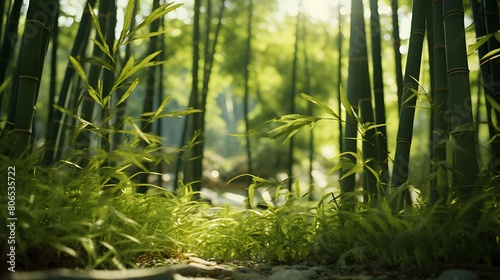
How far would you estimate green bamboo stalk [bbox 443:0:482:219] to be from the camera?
3.62ft

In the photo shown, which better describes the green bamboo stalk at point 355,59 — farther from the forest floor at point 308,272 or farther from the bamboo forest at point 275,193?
the forest floor at point 308,272

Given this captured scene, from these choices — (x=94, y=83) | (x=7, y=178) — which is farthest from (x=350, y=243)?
(x=94, y=83)

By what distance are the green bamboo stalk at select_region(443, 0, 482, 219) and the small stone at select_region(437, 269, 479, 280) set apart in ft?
0.71

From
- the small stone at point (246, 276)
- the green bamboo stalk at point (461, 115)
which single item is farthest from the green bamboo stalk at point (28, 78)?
the green bamboo stalk at point (461, 115)

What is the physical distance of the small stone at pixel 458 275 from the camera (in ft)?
2.95

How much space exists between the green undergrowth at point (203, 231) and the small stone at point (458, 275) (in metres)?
0.07

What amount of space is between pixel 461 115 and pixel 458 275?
1.34ft

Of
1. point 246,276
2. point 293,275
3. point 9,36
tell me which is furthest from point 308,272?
point 9,36

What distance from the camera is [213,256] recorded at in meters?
1.52

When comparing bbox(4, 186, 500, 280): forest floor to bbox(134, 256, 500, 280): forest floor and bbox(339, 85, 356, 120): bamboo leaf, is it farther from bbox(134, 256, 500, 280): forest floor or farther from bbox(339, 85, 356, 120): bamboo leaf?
bbox(339, 85, 356, 120): bamboo leaf

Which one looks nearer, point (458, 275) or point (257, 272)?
point (458, 275)

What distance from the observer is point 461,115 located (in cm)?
111

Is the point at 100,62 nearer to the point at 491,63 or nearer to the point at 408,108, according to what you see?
the point at 408,108

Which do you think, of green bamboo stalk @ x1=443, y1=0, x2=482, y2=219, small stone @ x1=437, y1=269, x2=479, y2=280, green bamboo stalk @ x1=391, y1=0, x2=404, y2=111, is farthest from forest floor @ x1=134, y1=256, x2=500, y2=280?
green bamboo stalk @ x1=391, y1=0, x2=404, y2=111
